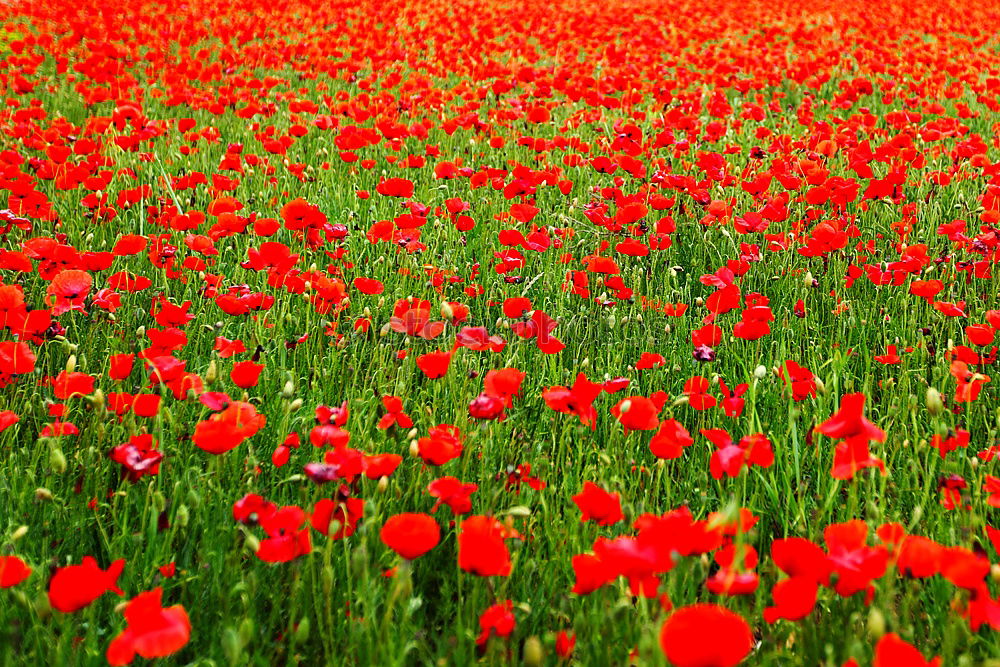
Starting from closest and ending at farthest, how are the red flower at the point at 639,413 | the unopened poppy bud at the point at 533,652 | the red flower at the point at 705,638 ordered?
the red flower at the point at 705,638, the unopened poppy bud at the point at 533,652, the red flower at the point at 639,413

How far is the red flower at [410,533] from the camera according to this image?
3.91 feet

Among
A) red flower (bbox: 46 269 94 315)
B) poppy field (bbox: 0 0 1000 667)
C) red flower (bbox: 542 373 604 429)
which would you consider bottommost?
poppy field (bbox: 0 0 1000 667)

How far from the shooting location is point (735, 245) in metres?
3.46

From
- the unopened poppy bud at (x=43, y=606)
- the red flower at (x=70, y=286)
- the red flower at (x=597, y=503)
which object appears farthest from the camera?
the red flower at (x=70, y=286)

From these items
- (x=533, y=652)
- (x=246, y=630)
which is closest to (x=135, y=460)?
(x=246, y=630)

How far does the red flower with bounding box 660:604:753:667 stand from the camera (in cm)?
88

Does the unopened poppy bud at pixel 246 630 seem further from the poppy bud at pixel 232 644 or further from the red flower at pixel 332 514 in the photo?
the red flower at pixel 332 514

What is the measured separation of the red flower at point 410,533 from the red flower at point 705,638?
0.43 meters

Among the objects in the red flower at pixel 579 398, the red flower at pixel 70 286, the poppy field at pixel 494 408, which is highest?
the red flower at pixel 70 286

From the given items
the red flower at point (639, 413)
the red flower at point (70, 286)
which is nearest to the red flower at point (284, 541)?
the red flower at point (639, 413)

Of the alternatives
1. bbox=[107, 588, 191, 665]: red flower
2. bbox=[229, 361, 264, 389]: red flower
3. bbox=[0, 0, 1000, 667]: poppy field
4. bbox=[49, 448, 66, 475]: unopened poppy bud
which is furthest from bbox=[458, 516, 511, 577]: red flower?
bbox=[49, 448, 66, 475]: unopened poppy bud

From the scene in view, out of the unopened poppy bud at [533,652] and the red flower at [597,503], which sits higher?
the red flower at [597,503]

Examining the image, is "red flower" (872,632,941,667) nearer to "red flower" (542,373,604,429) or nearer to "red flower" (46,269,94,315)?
"red flower" (542,373,604,429)

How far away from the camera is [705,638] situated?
88 cm
